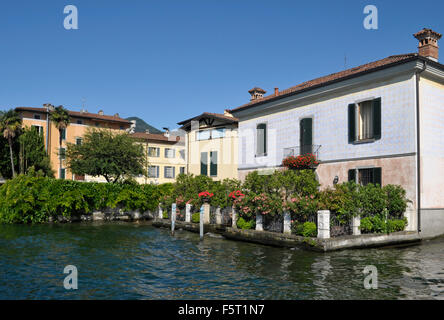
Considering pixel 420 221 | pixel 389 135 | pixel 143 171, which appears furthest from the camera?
pixel 143 171

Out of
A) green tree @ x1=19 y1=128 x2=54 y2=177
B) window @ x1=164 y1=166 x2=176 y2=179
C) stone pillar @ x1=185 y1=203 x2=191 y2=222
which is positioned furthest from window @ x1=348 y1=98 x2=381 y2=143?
green tree @ x1=19 y1=128 x2=54 y2=177

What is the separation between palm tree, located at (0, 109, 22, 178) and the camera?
40247 millimetres

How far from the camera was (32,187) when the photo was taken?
983 inches

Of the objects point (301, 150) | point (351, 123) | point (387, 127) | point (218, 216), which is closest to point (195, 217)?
point (218, 216)

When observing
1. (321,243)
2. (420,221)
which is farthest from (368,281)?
(420,221)

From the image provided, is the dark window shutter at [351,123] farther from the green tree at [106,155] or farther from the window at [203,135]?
the green tree at [106,155]

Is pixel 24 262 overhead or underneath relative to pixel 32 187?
underneath

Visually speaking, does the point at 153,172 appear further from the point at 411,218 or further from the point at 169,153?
the point at 411,218

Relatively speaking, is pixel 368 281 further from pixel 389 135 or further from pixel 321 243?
pixel 389 135

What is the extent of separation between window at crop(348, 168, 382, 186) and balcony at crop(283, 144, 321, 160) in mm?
2500

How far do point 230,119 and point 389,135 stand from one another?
609 inches

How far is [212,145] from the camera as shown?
31.8 meters

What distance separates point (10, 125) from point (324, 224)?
37.6m

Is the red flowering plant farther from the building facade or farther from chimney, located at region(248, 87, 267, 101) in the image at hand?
chimney, located at region(248, 87, 267, 101)
